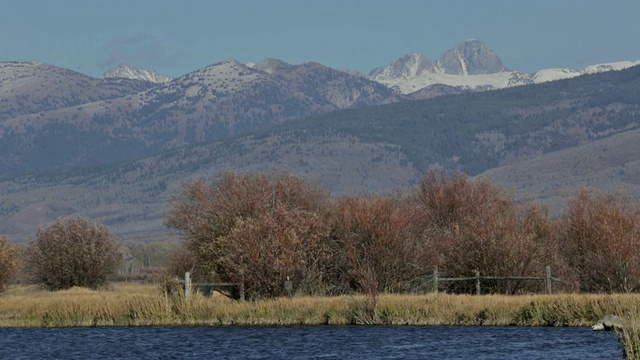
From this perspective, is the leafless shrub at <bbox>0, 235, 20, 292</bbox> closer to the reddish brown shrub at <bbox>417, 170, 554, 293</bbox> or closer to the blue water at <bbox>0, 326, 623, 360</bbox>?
the blue water at <bbox>0, 326, 623, 360</bbox>

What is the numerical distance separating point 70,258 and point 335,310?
100ft

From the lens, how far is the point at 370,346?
43219mm

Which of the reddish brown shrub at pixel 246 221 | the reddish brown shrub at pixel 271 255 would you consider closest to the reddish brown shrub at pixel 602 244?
the reddish brown shrub at pixel 271 255

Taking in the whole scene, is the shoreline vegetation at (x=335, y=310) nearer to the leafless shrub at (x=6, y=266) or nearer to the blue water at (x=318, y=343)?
the blue water at (x=318, y=343)

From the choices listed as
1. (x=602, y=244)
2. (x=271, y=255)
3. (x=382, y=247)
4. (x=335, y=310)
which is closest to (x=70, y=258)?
(x=271, y=255)

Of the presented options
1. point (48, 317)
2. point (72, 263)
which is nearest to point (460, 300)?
point (48, 317)

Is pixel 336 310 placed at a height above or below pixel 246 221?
below

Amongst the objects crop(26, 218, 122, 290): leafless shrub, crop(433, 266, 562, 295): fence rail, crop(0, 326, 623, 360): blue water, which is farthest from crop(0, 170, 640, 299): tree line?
crop(26, 218, 122, 290): leafless shrub

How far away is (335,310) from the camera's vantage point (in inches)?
1972

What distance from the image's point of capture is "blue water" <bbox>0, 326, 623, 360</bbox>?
40594 millimetres

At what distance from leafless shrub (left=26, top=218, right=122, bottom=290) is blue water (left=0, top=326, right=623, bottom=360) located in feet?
78.8

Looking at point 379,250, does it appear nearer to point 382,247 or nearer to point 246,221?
point 382,247

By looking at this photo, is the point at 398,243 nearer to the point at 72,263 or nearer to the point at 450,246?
the point at 450,246

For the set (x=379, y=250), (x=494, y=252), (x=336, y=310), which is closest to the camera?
(x=336, y=310)
